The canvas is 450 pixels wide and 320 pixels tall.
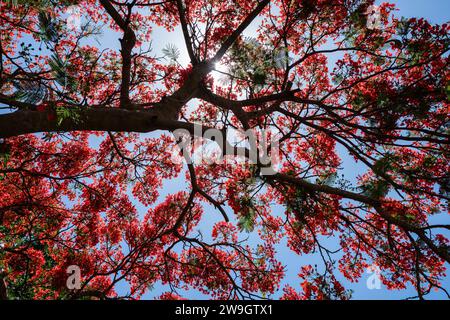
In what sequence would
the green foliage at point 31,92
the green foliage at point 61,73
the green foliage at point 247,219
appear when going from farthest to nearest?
1. the green foliage at point 247,219
2. the green foliage at point 31,92
3. the green foliage at point 61,73

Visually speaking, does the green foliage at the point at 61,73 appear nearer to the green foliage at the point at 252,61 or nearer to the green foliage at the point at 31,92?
the green foliage at the point at 31,92

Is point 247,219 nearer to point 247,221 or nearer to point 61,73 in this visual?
point 247,221

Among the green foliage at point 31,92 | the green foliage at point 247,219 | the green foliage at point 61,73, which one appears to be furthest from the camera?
the green foliage at point 247,219

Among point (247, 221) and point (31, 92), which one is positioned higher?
point (31, 92)

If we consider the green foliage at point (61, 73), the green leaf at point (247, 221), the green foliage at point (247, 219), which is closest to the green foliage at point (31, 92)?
the green foliage at point (61, 73)

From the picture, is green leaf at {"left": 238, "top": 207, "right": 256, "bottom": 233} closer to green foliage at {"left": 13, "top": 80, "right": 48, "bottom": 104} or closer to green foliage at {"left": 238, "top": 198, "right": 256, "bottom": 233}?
green foliage at {"left": 238, "top": 198, "right": 256, "bottom": 233}

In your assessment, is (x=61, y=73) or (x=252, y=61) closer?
(x=61, y=73)

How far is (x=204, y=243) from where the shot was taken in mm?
4449

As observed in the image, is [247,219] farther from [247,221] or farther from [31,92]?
[31,92]

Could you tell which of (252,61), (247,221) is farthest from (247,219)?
(252,61)

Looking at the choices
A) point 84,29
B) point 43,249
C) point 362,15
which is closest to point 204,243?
point 84,29

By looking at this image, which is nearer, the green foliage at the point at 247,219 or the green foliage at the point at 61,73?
the green foliage at the point at 61,73
